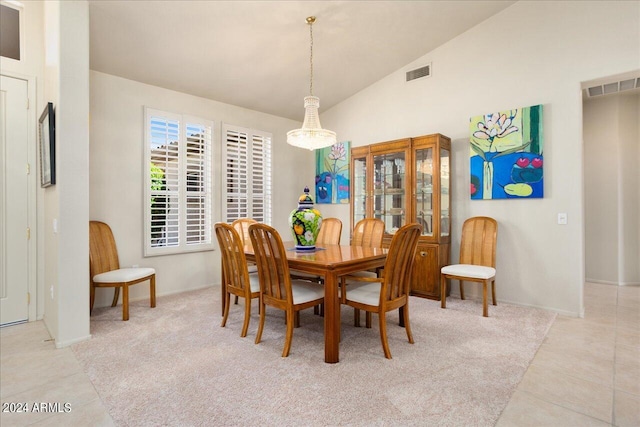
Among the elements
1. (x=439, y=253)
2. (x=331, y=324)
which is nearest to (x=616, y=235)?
(x=439, y=253)

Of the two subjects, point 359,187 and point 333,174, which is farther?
point 333,174

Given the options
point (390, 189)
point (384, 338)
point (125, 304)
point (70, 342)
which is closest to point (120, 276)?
point (125, 304)

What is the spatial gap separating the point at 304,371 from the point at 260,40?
11.3 ft

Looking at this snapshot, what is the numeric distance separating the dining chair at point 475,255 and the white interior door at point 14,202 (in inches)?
177

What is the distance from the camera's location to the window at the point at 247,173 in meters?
4.94

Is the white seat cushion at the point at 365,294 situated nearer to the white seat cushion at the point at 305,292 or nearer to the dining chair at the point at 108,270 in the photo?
the white seat cushion at the point at 305,292

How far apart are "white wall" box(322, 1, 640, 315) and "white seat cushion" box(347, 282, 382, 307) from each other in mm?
2097

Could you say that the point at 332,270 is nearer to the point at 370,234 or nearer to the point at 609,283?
the point at 370,234

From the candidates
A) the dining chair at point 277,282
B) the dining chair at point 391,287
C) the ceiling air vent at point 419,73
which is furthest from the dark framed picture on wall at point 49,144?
the ceiling air vent at point 419,73

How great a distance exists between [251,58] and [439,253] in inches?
133

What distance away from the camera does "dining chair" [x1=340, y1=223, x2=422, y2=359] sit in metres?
2.46

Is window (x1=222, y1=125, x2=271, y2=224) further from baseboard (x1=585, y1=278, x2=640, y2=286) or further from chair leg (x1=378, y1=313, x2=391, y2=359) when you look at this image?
baseboard (x1=585, y1=278, x2=640, y2=286)

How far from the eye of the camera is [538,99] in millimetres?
3732

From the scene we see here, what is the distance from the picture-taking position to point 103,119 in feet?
12.5
